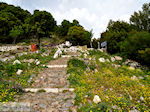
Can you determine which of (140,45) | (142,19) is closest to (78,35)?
(142,19)

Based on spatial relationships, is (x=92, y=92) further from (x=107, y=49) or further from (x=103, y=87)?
(x=107, y=49)

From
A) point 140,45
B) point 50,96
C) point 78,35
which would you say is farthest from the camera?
point 78,35

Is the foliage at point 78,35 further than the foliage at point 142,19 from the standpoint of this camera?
Yes

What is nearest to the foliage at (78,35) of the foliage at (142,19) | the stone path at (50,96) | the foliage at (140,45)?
the foliage at (142,19)

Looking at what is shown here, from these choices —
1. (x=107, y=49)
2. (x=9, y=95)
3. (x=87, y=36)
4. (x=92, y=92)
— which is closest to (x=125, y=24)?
(x=107, y=49)

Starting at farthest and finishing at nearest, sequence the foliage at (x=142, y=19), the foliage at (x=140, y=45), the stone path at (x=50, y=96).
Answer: the foliage at (x=142, y=19)
the foliage at (x=140, y=45)
the stone path at (x=50, y=96)

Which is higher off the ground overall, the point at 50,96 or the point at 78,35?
the point at 78,35

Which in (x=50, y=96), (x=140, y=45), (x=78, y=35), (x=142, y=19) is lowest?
(x=50, y=96)

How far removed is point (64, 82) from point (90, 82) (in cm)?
132

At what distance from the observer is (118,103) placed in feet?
14.4

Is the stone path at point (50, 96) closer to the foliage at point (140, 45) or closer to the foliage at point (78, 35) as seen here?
the foliage at point (140, 45)

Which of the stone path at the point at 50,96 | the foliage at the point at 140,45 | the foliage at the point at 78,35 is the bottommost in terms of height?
the stone path at the point at 50,96

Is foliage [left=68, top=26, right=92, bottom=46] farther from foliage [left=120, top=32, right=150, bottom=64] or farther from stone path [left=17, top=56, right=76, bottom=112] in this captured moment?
stone path [left=17, top=56, right=76, bottom=112]

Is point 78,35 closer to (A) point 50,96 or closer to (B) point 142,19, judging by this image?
(B) point 142,19
